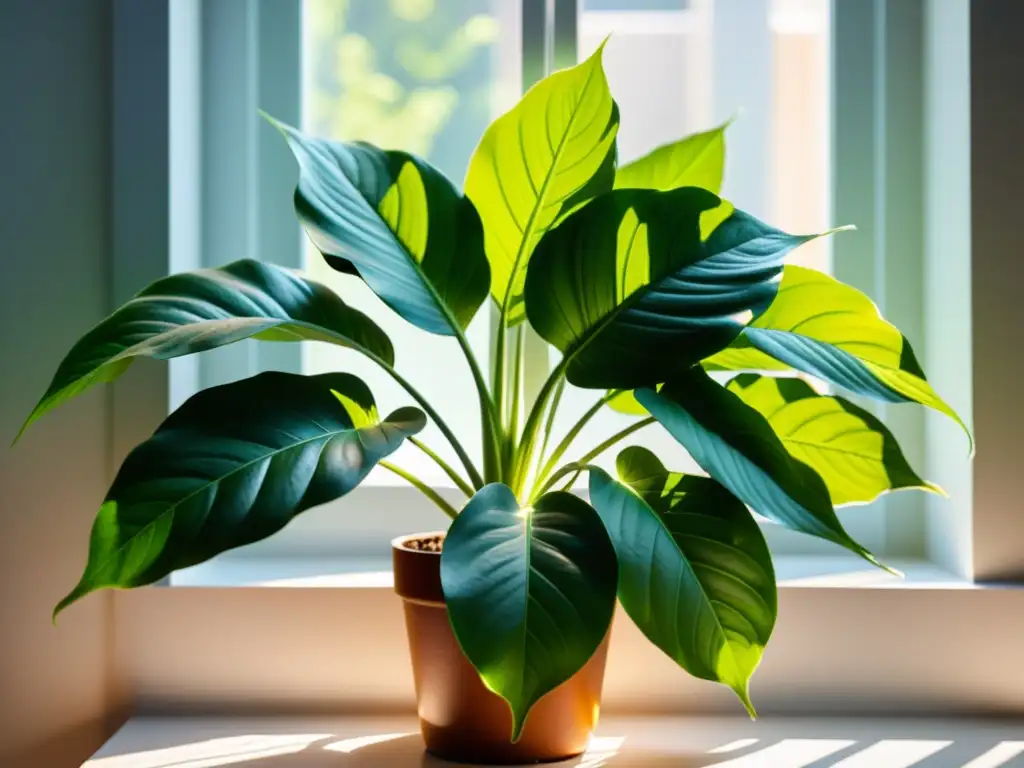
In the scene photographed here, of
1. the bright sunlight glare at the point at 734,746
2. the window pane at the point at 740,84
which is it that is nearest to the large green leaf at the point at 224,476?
the bright sunlight glare at the point at 734,746

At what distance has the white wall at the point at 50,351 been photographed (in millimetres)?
1016

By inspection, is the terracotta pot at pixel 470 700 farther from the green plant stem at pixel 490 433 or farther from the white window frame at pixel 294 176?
the white window frame at pixel 294 176

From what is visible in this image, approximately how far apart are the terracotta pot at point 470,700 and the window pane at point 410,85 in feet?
1.36

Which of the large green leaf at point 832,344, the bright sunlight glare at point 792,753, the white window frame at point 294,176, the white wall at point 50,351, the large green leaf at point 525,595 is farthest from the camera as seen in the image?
the white window frame at point 294,176

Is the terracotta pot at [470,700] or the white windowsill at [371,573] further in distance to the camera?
the white windowsill at [371,573]

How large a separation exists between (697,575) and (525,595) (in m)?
0.15

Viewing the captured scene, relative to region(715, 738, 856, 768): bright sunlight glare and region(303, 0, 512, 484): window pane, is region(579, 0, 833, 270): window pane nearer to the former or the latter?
region(303, 0, 512, 484): window pane

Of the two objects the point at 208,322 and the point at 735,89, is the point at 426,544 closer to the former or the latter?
the point at 208,322

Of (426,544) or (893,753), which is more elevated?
(426,544)

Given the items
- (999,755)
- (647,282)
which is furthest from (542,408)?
(999,755)

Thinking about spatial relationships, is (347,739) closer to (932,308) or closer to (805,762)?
(805,762)

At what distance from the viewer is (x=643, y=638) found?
101 cm

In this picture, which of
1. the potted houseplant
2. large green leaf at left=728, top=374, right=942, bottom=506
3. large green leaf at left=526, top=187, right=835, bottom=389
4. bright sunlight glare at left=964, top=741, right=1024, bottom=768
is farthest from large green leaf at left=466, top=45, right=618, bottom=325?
bright sunlight glare at left=964, top=741, right=1024, bottom=768

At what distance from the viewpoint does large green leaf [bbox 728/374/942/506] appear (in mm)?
836
